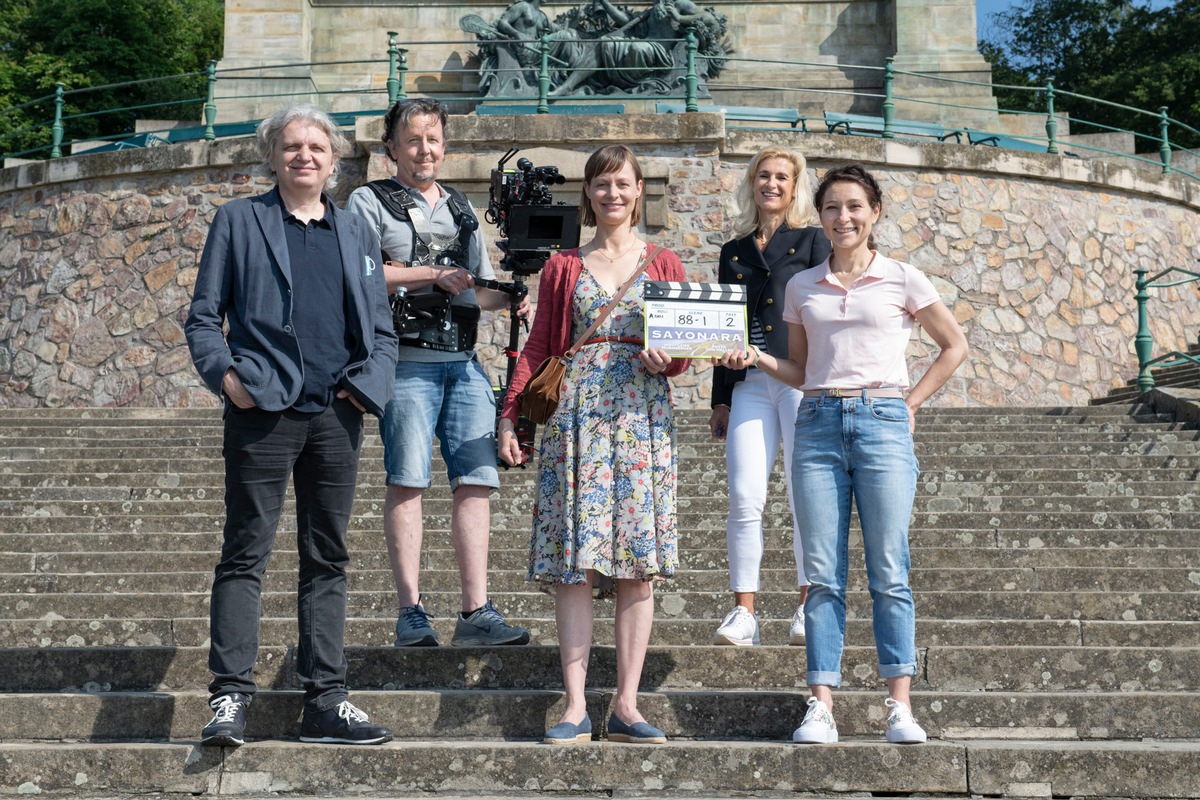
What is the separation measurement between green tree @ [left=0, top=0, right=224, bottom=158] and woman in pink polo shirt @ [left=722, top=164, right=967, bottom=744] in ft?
68.1

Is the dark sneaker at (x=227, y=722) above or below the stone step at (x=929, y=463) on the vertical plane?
below

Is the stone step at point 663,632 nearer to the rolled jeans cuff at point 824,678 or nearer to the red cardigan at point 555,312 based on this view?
the rolled jeans cuff at point 824,678

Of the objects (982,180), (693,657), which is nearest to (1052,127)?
(982,180)

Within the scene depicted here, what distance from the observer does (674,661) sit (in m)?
5.22

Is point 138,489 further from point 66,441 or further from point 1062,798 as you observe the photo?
point 1062,798

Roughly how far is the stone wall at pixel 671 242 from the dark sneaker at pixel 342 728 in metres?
10.2

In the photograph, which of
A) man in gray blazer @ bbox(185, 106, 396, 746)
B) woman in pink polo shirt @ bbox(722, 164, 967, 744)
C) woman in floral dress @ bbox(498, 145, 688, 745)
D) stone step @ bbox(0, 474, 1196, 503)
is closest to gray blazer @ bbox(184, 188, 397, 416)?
man in gray blazer @ bbox(185, 106, 396, 746)

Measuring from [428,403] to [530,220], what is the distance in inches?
29.3

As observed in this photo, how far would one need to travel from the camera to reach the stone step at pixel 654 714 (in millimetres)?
4742

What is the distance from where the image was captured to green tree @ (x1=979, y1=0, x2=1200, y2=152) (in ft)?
81.9

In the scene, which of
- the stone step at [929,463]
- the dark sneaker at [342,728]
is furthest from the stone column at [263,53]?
the dark sneaker at [342,728]

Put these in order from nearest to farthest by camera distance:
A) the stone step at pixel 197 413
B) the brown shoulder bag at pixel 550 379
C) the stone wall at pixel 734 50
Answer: the brown shoulder bag at pixel 550 379, the stone step at pixel 197 413, the stone wall at pixel 734 50

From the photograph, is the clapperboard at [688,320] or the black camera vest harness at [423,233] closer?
the clapperboard at [688,320]

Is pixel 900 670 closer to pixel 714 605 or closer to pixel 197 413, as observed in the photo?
pixel 714 605
